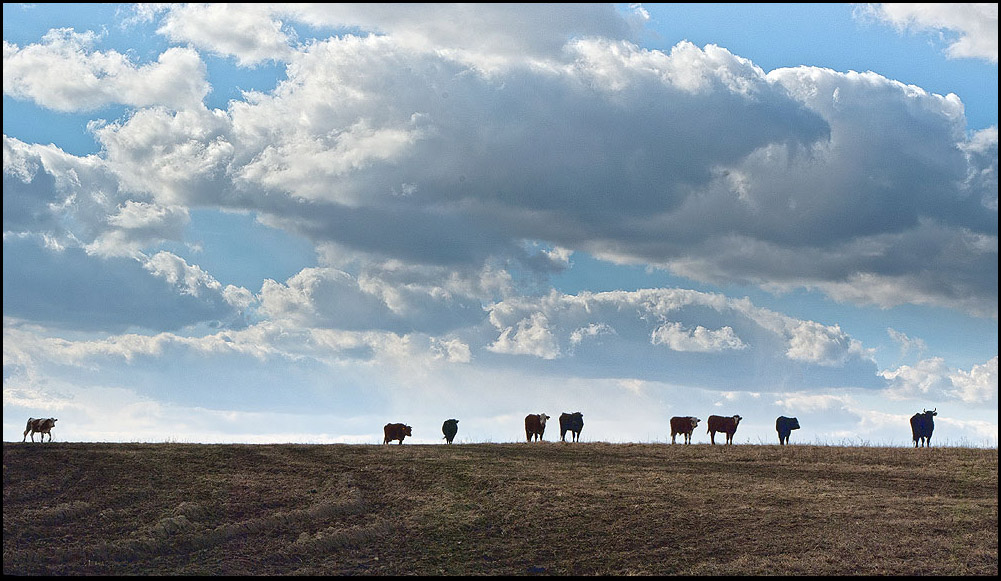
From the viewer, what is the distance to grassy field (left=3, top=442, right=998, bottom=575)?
84.3ft

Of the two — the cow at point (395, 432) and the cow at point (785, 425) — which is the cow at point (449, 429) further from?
the cow at point (785, 425)

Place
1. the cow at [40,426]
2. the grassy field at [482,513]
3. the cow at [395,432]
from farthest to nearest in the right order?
1. the cow at [395,432]
2. the cow at [40,426]
3. the grassy field at [482,513]

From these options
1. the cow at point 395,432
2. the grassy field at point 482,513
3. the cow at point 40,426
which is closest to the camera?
the grassy field at point 482,513

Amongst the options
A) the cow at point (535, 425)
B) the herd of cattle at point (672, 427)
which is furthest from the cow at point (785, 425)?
the cow at point (535, 425)

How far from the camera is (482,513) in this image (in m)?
30.2

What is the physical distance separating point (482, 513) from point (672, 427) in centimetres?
2101

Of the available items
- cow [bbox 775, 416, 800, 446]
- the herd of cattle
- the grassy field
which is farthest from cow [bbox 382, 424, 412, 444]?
cow [bbox 775, 416, 800, 446]

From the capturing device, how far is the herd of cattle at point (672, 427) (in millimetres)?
44312

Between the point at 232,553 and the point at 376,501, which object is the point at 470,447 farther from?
the point at 232,553

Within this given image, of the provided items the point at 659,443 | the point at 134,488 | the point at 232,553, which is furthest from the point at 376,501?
the point at 659,443

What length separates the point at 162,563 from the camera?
2634 centimetres

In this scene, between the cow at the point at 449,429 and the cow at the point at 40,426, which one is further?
the cow at the point at 449,429

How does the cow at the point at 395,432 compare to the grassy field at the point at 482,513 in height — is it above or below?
above

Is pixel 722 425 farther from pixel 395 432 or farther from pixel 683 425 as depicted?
pixel 395 432
